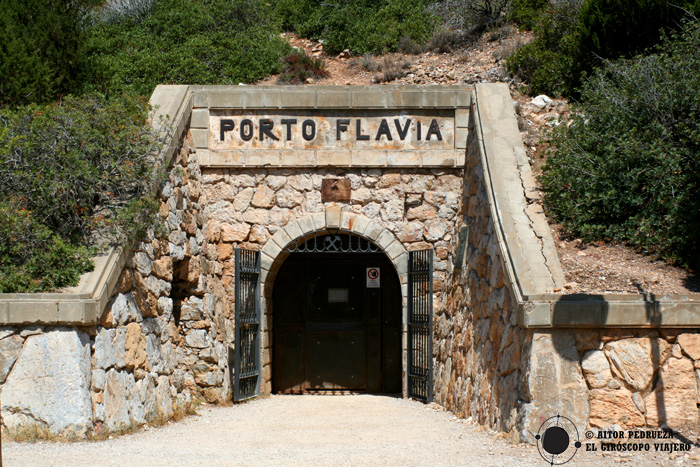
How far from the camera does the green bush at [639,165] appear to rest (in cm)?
786

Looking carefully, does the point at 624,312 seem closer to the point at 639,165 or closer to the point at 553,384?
the point at 553,384

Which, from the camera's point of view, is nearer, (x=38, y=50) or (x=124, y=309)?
(x=124, y=309)

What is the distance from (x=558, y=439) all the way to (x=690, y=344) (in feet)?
4.45

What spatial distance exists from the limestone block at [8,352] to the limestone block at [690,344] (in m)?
5.47

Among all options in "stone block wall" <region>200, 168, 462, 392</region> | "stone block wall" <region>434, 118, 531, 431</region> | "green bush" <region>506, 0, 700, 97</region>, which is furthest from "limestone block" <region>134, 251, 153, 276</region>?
"green bush" <region>506, 0, 700, 97</region>

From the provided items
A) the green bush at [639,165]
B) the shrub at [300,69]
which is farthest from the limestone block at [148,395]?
the shrub at [300,69]

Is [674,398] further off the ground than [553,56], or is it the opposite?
[553,56]

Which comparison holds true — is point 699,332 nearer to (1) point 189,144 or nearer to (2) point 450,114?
(2) point 450,114

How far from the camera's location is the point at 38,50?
13.8 meters

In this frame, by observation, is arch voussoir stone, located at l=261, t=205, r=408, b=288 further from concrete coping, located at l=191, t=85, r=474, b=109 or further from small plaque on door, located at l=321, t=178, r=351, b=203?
concrete coping, located at l=191, t=85, r=474, b=109

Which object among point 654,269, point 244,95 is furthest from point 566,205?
A: point 244,95

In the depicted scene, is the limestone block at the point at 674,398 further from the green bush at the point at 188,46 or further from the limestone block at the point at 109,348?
the green bush at the point at 188,46

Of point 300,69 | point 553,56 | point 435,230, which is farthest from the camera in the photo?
point 300,69

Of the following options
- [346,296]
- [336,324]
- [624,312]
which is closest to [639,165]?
[624,312]
